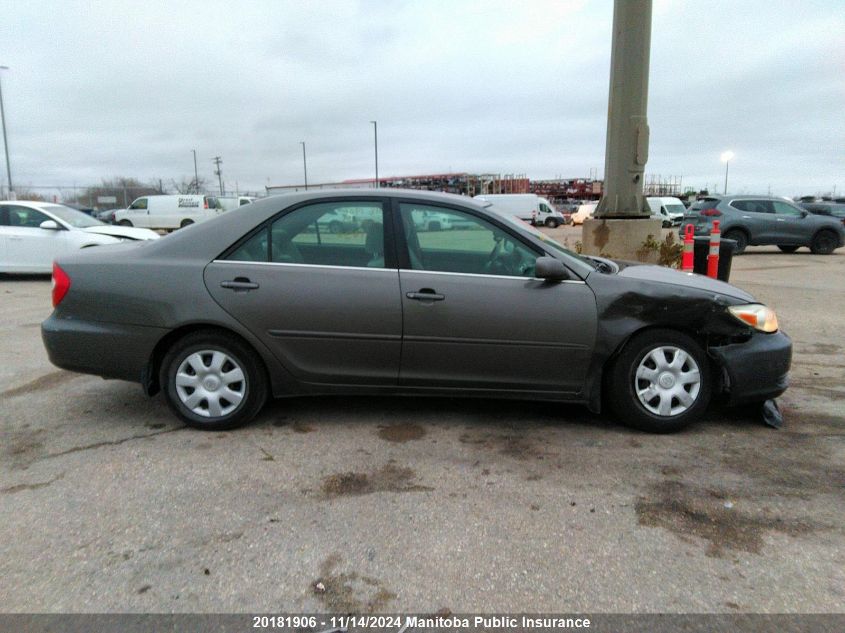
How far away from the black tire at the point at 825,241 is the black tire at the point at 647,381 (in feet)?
52.3

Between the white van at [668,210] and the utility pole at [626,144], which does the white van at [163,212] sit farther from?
the utility pole at [626,144]

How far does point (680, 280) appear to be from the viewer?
3.94 meters

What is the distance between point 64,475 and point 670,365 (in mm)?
3508

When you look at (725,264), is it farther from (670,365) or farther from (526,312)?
(526,312)


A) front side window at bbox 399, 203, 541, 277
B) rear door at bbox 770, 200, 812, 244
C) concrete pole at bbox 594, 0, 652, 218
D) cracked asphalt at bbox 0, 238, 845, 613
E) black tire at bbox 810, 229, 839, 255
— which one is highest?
concrete pole at bbox 594, 0, 652, 218

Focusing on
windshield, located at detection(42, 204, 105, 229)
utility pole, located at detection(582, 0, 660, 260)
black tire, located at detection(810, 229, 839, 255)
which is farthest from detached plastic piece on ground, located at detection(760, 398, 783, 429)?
black tire, located at detection(810, 229, 839, 255)

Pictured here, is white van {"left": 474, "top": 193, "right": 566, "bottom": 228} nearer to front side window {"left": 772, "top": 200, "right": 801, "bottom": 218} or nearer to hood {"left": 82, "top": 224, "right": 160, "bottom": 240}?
front side window {"left": 772, "top": 200, "right": 801, "bottom": 218}

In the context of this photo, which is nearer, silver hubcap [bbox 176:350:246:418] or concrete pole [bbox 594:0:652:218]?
silver hubcap [bbox 176:350:246:418]

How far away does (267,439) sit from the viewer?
374cm

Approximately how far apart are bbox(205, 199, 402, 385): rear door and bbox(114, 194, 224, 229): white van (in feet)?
91.8

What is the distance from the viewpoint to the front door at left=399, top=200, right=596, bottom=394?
3689 mm

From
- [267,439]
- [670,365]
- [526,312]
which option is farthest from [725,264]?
[267,439]

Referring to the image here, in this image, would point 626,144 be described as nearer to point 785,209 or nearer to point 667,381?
point 667,381

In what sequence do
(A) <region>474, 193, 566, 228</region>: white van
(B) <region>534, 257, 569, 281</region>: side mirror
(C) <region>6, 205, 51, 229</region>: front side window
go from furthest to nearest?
(A) <region>474, 193, 566, 228</region>: white van, (C) <region>6, 205, 51, 229</region>: front side window, (B) <region>534, 257, 569, 281</region>: side mirror
